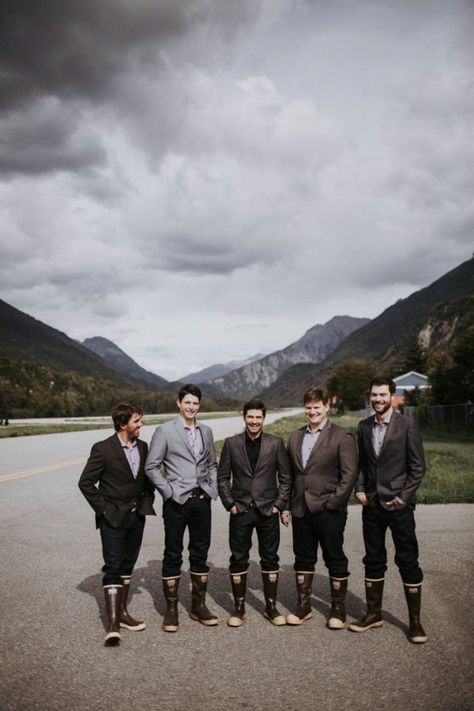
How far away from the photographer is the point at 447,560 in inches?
264

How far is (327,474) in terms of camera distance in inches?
197

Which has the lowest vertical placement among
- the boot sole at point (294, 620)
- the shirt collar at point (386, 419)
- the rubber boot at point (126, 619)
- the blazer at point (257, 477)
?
the boot sole at point (294, 620)

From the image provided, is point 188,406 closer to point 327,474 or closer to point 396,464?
point 327,474

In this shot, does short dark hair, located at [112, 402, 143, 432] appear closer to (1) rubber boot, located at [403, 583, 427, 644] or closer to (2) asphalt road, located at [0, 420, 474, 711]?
(2) asphalt road, located at [0, 420, 474, 711]

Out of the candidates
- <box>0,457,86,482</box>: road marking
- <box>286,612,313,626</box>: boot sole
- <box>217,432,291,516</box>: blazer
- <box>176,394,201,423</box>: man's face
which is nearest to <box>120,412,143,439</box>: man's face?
<box>176,394,201,423</box>: man's face

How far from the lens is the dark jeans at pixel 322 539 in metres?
4.89

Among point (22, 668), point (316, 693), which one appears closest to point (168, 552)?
point (22, 668)

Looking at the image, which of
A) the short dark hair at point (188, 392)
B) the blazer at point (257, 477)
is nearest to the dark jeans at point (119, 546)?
the blazer at point (257, 477)

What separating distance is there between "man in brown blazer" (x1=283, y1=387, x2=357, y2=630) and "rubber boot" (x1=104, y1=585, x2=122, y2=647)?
4.73 ft

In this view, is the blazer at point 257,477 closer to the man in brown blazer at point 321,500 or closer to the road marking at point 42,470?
the man in brown blazer at point 321,500

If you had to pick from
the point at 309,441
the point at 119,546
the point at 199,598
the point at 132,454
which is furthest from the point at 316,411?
the point at 119,546

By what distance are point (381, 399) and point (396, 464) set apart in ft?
1.86

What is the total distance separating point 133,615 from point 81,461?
14215 millimetres

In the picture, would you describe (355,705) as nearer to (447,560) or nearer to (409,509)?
(409,509)
